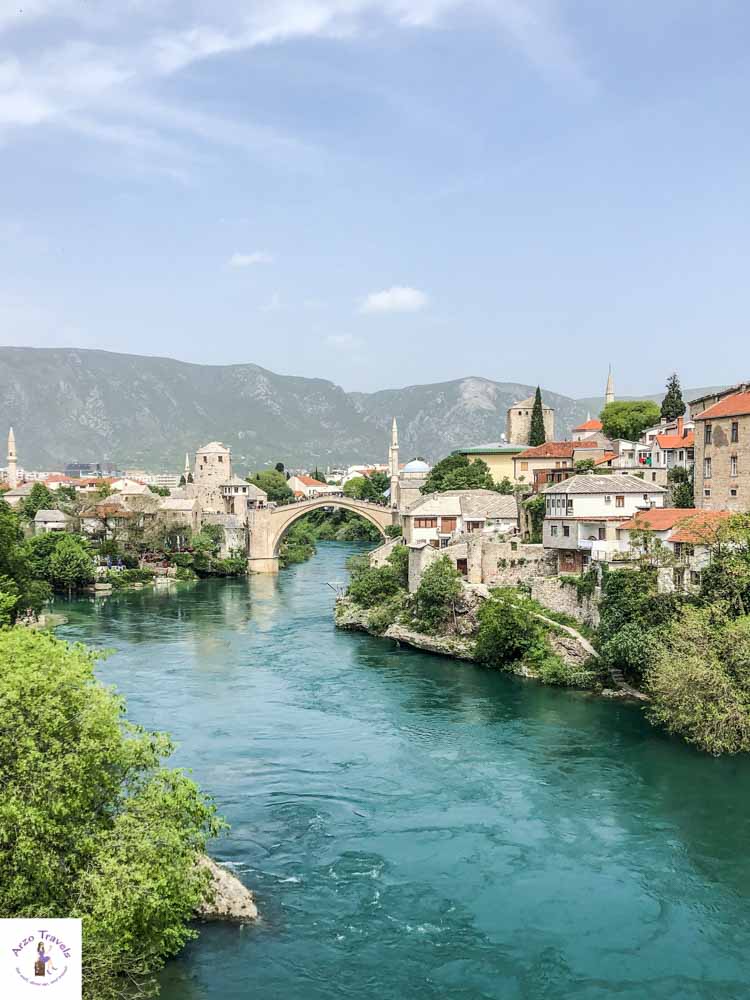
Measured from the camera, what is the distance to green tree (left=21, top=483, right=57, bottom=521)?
83000mm

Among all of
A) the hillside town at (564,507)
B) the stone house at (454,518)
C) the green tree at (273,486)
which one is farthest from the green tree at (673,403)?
the green tree at (273,486)

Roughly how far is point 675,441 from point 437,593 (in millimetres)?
14671

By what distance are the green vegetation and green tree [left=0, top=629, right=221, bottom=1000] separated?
4084 inches

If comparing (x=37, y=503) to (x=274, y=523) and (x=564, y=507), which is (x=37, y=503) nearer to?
(x=274, y=523)

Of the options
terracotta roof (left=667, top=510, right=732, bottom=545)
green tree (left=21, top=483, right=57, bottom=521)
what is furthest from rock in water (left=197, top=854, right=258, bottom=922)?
green tree (left=21, top=483, right=57, bottom=521)

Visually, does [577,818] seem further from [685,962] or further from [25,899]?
[25,899]

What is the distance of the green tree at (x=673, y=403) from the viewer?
2284 inches

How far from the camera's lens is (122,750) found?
14430 millimetres

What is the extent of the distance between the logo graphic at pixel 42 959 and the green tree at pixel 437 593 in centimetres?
3042

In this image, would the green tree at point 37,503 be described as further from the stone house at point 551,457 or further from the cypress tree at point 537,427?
the stone house at point 551,457

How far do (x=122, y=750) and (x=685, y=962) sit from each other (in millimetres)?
10214

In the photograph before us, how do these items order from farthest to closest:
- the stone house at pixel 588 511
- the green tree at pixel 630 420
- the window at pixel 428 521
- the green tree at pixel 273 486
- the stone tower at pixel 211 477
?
1. the green tree at pixel 273 486
2. the stone tower at pixel 211 477
3. the green tree at pixel 630 420
4. the window at pixel 428 521
5. the stone house at pixel 588 511

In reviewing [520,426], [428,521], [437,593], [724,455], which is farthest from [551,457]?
[437,593]

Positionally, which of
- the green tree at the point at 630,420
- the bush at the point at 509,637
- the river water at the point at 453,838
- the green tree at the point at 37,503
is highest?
the green tree at the point at 630,420
